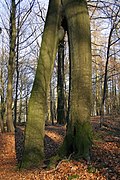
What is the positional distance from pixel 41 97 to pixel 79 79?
153cm

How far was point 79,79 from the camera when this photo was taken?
960 centimetres

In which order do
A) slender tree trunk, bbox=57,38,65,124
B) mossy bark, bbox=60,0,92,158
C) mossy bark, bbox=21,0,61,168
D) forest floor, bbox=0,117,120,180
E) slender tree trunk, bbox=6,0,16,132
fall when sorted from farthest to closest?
slender tree trunk, bbox=57,38,65,124, slender tree trunk, bbox=6,0,16,132, mossy bark, bbox=21,0,61,168, mossy bark, bbox=60,0,92,158, forest floor, bbox=0,117,120,180

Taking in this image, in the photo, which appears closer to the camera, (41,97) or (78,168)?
(78,168)

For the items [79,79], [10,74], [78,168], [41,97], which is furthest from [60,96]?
[78,168]

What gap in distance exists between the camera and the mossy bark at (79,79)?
367 inches

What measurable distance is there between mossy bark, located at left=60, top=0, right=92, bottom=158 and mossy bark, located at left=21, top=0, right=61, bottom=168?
672mm

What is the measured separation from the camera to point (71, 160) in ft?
28.6

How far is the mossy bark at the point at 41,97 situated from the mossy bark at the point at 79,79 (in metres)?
0.67

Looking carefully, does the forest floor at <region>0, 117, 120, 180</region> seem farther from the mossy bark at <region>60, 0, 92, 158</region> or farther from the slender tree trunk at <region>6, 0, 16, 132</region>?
the slender tree trunk at <region>6, 0, 16, 132</region>

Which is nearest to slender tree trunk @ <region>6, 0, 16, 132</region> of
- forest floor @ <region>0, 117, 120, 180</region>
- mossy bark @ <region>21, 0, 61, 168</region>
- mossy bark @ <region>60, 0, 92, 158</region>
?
forest floor @ <region>0, 117, 120, 180</region>

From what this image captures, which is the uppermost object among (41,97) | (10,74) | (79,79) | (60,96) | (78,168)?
(10,74)

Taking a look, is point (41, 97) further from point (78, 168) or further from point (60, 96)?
point (60, 96)

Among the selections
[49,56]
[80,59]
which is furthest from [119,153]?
[49,56]

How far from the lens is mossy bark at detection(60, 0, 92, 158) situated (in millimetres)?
9320
